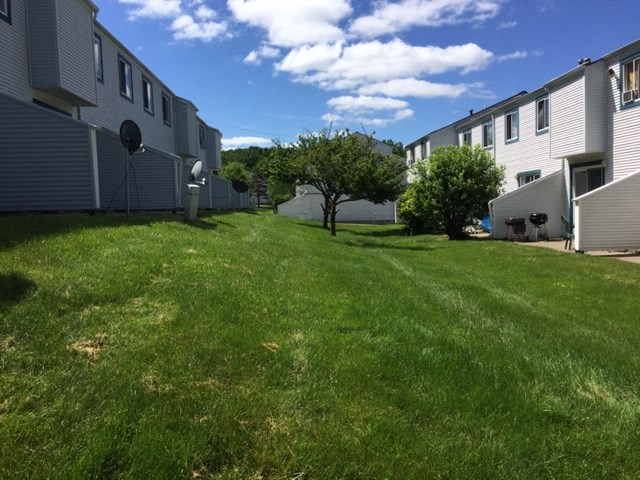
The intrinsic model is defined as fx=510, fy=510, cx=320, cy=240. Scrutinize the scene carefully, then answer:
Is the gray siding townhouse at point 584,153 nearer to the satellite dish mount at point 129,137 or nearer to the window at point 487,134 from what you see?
the window at point 487,134

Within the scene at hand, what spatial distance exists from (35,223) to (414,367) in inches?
246

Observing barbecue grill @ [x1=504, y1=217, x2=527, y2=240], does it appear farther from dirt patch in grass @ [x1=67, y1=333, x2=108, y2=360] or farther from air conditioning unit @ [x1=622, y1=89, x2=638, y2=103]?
dirt patch in grass @ [x1=67, y1=333, x2=108, y2=360]

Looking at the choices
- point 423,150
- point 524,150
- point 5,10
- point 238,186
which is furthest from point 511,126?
point 5,10

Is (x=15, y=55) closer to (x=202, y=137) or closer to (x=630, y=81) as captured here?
(x=630, y=81)

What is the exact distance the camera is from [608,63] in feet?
52.7

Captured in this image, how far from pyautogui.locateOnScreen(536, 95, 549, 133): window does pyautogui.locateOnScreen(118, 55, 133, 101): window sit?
15739mm

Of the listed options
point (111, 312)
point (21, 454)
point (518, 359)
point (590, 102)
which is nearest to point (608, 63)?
point (590, 102)

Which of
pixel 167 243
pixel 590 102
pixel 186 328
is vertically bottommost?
pixel 186 328

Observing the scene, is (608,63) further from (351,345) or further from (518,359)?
(351,345)

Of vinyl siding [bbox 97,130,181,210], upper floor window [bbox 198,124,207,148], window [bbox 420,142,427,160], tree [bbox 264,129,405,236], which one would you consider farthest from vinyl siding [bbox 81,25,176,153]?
window [bbox 420,142,427,160]

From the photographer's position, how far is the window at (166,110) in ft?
78.2

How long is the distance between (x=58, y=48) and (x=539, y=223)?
52.9 feet

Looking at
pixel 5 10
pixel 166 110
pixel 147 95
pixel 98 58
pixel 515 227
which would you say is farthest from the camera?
pixel 166 110

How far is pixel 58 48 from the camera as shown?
1194 centimetres
